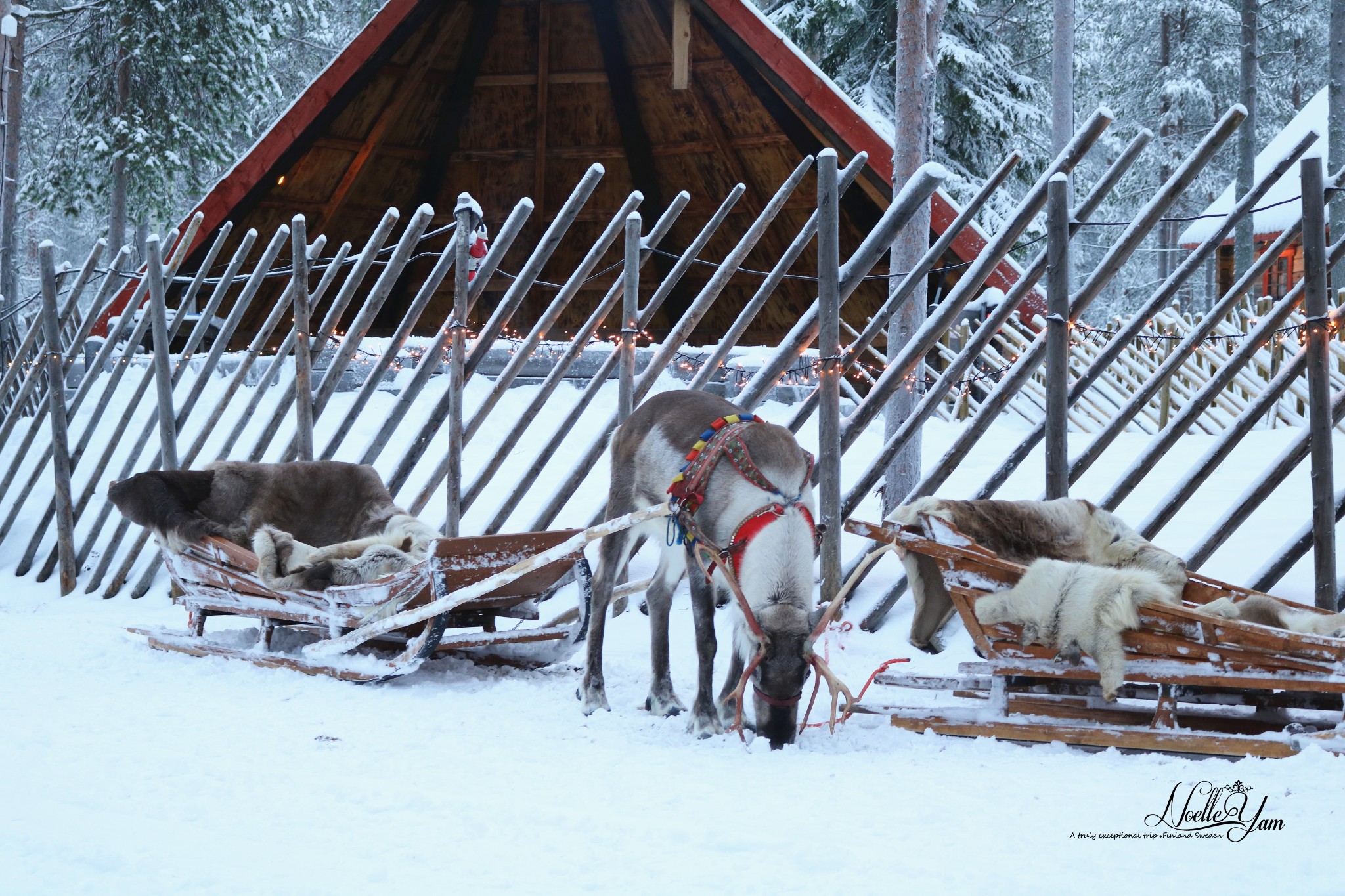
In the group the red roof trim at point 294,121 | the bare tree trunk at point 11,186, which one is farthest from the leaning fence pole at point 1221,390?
the bare tree trunk at point 11,186

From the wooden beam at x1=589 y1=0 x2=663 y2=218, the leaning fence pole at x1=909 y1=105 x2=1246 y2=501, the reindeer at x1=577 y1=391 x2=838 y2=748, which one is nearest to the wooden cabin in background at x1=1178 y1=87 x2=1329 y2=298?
the wooden beam at x1=589 y1=0 x2=663 y2=218

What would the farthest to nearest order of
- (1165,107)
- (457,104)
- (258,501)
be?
(1165,107)
(457,104)
(258,501)

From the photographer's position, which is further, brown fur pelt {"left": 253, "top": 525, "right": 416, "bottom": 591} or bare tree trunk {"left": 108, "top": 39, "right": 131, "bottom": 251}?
bare tree trunk {"left": 108, "top": 39, "right": 131, "bottom": 251}

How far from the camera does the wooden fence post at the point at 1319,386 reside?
3.82 m

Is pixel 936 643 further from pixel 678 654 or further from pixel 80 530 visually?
pixel 80 530

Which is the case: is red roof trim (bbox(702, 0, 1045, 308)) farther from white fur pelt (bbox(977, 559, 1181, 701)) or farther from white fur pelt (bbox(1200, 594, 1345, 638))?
white fur pelt (bbox(977, 559, 1181, 701))

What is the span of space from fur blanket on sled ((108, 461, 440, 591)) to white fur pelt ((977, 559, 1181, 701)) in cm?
234

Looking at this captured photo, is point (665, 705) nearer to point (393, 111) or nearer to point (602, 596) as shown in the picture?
point (602, 596)

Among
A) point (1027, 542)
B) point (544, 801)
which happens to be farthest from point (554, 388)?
point (544, 801)

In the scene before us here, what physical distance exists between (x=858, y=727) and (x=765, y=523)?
71 cm

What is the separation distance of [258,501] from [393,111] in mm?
5939

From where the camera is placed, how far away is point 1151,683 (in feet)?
10.0

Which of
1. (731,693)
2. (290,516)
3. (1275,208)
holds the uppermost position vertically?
(1275,208)

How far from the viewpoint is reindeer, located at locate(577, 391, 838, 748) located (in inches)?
125
